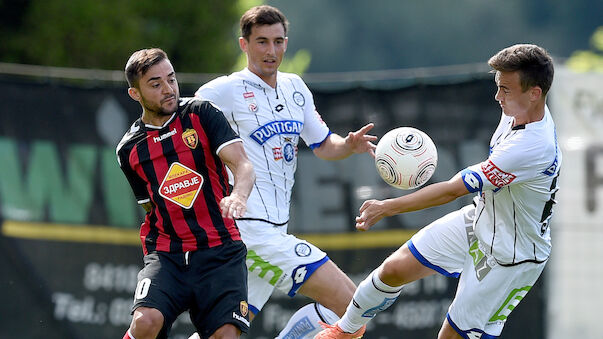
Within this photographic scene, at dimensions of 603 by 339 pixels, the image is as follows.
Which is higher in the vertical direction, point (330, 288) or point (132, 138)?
point (132, 138)

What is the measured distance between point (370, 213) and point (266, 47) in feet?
5.93

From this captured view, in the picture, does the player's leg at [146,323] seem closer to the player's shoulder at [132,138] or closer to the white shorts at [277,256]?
the player's shoulder at [132,138]

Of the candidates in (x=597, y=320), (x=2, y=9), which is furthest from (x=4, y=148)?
(x=597, y=320)

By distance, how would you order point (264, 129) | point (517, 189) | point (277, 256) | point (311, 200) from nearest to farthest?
point (517, 189) → point (277, 256) → point (264, 129) → point (311, 200)

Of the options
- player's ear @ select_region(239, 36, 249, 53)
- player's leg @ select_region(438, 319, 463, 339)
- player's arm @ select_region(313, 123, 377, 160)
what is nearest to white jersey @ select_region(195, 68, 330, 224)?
player's ear @ select_region(239, 36, 249, 53)

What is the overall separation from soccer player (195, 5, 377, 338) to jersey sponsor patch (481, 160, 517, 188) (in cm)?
110

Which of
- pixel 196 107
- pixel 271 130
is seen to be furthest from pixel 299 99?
pixel 196 107

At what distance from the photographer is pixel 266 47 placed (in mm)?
6562

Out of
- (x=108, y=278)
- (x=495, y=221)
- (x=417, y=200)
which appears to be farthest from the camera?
(x=108, y=278)

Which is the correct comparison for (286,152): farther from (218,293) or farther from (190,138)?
(218,293)

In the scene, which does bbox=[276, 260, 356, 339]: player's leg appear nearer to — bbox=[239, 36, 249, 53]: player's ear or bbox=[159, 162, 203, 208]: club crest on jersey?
bbox=[159, 162, 203, 208]: club crest on jersey

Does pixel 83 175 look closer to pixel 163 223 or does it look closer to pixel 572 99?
pixel 163 223

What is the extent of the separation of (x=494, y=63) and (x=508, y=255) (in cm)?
125

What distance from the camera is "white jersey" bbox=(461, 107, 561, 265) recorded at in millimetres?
5484
